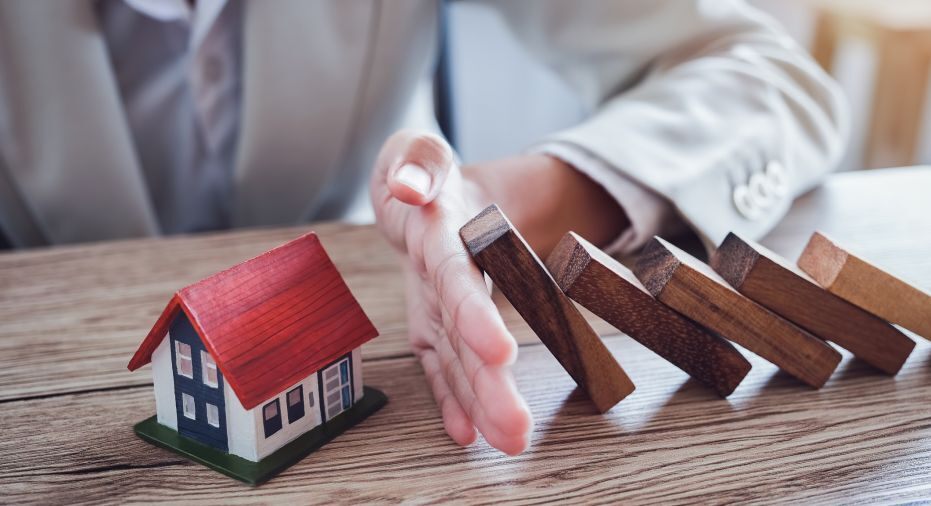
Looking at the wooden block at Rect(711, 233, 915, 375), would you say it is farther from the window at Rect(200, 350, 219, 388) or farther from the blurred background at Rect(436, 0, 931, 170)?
the blurred background at Rect(436, 0, 931, 170)

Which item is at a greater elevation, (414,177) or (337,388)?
(414,177)

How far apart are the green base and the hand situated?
58 millimetres

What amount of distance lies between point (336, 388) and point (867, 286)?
350 mm

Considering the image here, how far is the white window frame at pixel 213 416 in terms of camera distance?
1.45 ft

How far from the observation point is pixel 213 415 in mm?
446

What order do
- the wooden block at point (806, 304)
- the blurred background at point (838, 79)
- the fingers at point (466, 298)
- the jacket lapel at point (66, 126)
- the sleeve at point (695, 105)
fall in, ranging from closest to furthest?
the fingers at point (466, 298)
the wooden block at point (806, 304)
the sleeve at point (695, 105)
the jacket lapel at point (66, 126)
the blurred background at point (838, 79)

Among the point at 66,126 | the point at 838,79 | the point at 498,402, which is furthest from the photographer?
the point at 838,79

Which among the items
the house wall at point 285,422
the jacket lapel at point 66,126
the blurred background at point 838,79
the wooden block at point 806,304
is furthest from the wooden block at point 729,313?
the blurred background at point 838,79

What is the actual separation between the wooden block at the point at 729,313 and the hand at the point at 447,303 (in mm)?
122

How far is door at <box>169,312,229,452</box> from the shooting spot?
0.44m

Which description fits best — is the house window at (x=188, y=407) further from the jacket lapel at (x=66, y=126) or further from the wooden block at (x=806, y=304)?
the jacket lapel at (x=66, y=126)

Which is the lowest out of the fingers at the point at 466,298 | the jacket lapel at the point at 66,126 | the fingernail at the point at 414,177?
the jacket lapel at the point at 66,126

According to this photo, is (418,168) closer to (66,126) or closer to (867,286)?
(867,286)

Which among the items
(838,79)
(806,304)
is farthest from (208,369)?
(838,79)
